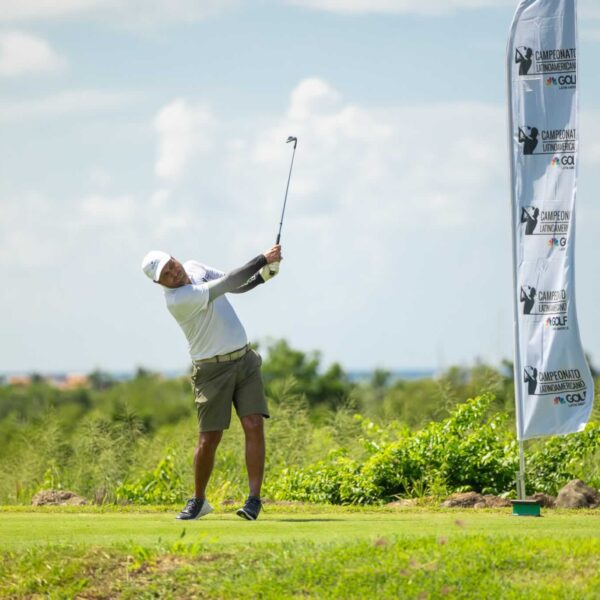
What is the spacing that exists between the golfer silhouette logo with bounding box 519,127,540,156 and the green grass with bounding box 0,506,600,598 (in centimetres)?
319

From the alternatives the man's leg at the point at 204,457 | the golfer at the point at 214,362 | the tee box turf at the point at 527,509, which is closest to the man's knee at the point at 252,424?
the golfer at the point at 214,362

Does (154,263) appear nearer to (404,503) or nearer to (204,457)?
(204,457)

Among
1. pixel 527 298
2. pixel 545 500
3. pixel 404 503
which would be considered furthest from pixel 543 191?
pixel 404 503

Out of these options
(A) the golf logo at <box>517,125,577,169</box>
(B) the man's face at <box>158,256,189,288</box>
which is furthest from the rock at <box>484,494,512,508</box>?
(B) the man's face at <box>158,256,189,288</box>

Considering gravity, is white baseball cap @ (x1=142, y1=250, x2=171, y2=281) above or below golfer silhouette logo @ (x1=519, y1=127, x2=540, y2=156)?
below

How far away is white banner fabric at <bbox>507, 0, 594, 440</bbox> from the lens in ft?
36.6

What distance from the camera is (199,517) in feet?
35.5

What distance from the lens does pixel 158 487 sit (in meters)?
14.5

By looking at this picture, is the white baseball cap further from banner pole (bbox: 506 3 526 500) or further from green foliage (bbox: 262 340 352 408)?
green foliage (bbox: 262 340 352 408)

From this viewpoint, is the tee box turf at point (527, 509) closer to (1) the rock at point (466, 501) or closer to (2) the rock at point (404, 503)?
(1) the rock at point (466, 501)

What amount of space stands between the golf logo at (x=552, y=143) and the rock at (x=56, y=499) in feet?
18.6

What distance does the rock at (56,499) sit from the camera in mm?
13172

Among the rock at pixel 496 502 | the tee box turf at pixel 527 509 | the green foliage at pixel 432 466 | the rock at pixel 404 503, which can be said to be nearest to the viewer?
the tee box turf at pixel 527 509

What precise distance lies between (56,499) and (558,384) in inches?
206
